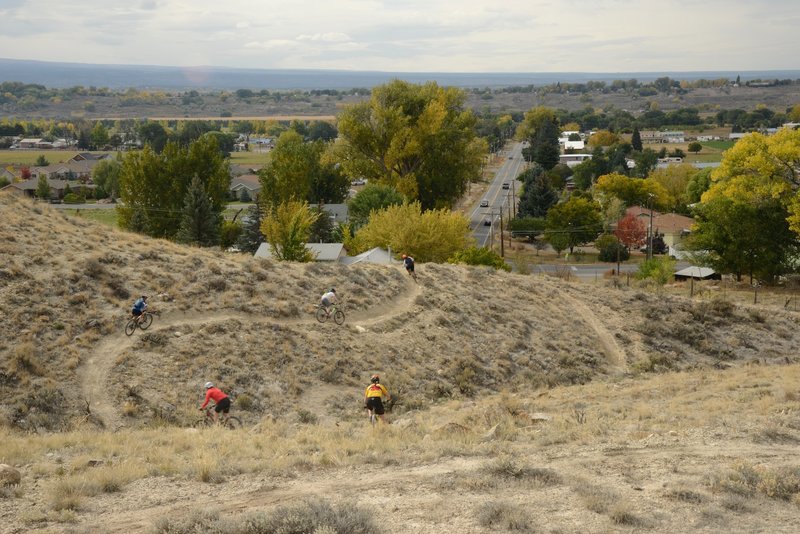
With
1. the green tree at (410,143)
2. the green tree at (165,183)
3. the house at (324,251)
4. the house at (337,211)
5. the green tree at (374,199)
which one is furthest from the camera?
the house at (337,211)

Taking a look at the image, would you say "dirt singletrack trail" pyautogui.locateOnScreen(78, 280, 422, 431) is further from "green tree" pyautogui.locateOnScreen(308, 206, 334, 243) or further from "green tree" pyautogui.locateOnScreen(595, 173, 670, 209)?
"green tree" pyautogui.locateOnScreen(595, 173, 670, 209)

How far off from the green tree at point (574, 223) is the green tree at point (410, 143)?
11.4 m

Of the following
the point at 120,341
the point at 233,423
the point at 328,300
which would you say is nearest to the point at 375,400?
the point at 233,423

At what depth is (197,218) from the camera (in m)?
49.2

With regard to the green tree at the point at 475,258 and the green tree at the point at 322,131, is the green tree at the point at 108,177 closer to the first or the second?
the green tree at the point at 475,258

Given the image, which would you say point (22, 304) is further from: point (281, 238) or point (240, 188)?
point (240, 188)

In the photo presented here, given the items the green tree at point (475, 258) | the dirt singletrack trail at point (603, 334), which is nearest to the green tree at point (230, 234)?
the green tree at point (475, 258)

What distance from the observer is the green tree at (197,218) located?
161 feet

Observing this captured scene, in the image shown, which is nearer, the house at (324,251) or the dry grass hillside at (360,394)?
the dry grass hillside at (360,394)

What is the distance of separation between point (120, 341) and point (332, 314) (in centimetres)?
678

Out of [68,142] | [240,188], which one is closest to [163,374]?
[240,188]

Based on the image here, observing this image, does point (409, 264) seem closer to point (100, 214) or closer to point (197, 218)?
point (197, 218)

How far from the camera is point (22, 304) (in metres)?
22.2

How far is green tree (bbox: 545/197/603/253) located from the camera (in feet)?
217
